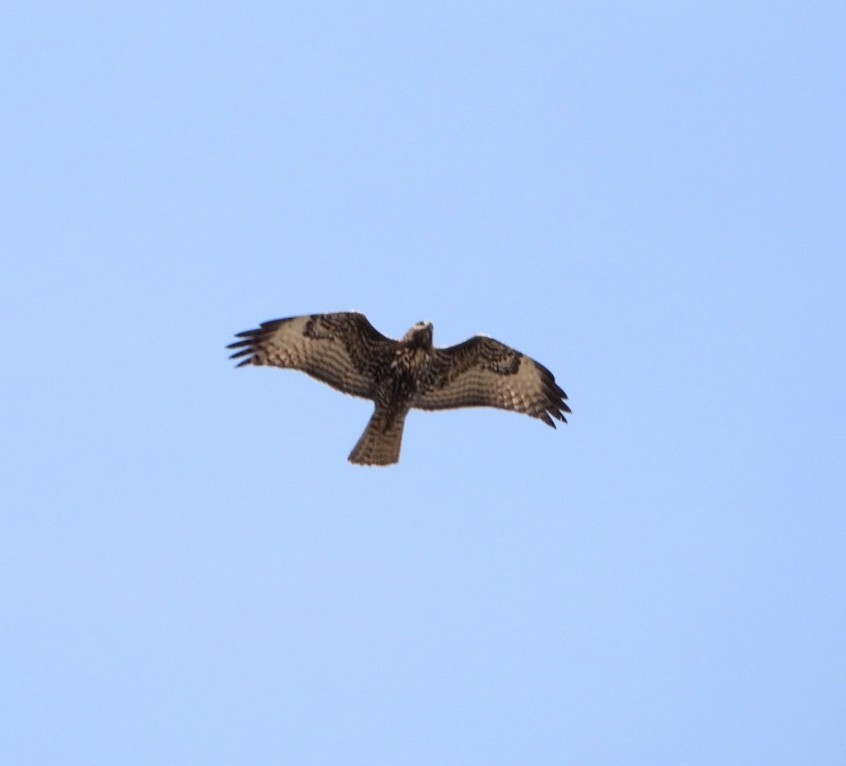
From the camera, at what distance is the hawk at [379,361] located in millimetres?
15742

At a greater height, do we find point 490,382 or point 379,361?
point 490,382

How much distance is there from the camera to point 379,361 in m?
15.9

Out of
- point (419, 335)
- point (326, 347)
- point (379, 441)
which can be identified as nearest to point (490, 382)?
point (419, 335)

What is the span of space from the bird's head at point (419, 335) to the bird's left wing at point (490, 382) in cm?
33

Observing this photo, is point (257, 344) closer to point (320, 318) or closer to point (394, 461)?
point (320, 318)

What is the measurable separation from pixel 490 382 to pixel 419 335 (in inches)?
49.9

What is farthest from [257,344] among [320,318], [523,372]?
[523,372]

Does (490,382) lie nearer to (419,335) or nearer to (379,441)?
(419,335)

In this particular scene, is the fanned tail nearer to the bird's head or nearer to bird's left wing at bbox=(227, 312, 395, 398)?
bird's left wing at bbox=(227, 312, 395, 398)

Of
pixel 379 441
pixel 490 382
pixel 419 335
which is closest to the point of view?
pixel 419 335

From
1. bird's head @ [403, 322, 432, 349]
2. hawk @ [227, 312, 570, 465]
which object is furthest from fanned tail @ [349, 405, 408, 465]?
bird's head @ [403, 322, 432, 349]

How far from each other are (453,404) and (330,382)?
1.37 metres

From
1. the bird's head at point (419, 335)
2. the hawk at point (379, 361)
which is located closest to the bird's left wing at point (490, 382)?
the hawk at point (379, 361)

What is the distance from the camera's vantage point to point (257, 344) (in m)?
15.8
